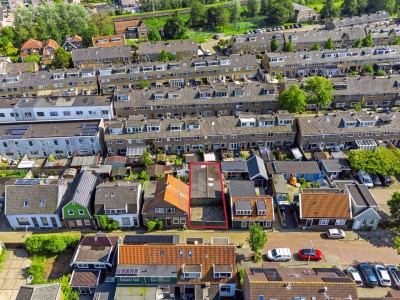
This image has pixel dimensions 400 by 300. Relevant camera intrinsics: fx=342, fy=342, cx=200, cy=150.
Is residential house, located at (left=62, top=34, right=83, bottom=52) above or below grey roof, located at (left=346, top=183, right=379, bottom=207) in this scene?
above

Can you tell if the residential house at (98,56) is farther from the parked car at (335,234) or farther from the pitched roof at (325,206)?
the parked car at (335,234)

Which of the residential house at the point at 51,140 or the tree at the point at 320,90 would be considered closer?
the residential house at the point at 51,140

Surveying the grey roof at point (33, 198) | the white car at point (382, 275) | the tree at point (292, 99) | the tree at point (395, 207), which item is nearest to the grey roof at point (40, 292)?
the grey roof at point (33, 198)

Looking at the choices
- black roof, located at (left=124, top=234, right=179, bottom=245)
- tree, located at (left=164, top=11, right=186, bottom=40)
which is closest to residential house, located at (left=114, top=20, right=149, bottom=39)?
tree, located at (left=164, top=11, right=186, bottom=40)

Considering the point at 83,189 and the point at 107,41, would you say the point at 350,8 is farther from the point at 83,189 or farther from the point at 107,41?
the point at 83,189

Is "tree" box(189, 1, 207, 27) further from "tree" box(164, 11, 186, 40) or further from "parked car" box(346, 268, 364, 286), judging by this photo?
"parked car" box(346, 268, 364, 286)

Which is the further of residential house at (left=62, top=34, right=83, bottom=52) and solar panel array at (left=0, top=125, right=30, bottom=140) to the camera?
residential house at (left=62, top=34, right=83, bottom=52)

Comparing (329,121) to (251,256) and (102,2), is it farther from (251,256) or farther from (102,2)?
(102,2)
